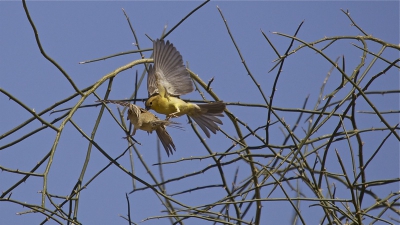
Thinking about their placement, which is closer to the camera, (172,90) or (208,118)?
(172,90)

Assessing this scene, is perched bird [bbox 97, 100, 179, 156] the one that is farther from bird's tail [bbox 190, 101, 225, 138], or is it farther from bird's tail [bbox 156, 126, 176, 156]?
bird's tail [bbox 190, 101, 225, 138]

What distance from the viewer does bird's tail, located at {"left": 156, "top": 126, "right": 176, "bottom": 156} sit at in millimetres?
3312

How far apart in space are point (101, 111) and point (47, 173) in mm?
622

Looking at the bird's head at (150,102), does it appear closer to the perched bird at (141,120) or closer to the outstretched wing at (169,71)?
the outstretched wing at (169,71)

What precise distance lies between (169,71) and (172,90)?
13 centimetres

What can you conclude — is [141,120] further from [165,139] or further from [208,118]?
[208,118]

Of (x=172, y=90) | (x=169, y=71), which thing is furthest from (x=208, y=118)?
(x=169, y=71)

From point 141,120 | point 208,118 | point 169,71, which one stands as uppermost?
point 169,71

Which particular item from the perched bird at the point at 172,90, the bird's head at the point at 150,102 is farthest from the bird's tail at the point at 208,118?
the bird's head at the point at 150,102

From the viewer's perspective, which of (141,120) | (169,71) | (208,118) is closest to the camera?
(141,120)

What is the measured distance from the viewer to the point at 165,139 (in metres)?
3.35

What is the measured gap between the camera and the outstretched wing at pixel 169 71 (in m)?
3.23

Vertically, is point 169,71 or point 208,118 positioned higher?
point 169,71

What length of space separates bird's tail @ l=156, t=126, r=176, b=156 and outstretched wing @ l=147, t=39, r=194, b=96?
23cm
